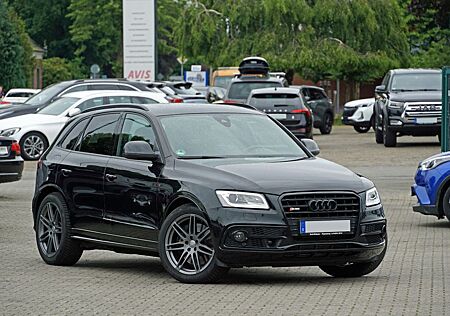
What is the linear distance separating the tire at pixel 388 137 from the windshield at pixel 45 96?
325 inches

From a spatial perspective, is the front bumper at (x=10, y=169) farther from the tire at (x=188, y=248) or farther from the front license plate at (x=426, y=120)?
the front license plate at (x=426, y=120)

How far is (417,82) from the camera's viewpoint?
3472 cm

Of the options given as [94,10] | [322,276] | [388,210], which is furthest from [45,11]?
[322,276]

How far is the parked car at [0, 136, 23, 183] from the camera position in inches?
794

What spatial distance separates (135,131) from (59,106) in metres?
19.5

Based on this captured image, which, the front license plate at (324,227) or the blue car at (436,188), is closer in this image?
the front license plate at (324,227)

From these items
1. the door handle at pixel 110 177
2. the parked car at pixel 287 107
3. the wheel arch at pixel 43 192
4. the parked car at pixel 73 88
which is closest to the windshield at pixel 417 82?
the parked car at pixel 287 107

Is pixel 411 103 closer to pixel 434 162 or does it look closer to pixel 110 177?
pixel 434 162

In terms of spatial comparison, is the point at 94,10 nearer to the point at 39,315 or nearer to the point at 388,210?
the point at 388,210

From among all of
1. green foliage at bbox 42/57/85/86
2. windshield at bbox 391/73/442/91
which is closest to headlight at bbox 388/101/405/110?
windshield at bbox 391/73/442/91

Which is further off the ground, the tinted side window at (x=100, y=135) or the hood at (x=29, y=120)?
the tinted side window at (x=100, y=135)

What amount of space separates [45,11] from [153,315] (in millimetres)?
97340

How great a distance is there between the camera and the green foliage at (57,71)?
97.9m

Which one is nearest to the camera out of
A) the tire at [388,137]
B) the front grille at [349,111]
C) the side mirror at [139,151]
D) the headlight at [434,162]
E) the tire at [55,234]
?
the side mirror at [139,151]
